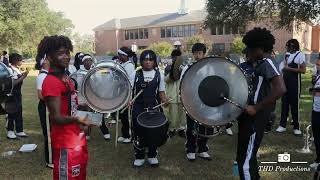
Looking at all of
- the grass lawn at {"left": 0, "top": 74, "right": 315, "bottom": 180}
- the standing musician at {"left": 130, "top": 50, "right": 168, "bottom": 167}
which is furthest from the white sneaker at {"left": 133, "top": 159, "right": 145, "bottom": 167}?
the grass lawn at {"left": 0, "top": 74, "right": 315, "bottom": 180}

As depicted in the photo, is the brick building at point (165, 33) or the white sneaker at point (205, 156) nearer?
the white sneaker at point (205, 156)

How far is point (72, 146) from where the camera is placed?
3633 mm

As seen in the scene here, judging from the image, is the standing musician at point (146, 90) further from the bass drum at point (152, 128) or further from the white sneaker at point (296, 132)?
the white sneaker at point (296, 132)

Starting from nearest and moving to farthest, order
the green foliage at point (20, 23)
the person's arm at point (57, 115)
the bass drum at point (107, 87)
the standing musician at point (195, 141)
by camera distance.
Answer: the person's arm at point (57, 115) → the bass drum at point (107, 87) → the standing musician at point (195, 141) → the green foliage at point (20, 23)

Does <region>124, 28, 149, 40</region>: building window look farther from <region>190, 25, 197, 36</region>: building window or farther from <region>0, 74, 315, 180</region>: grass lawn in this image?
<region>0, 74, 315, 180</region>: grass lawn

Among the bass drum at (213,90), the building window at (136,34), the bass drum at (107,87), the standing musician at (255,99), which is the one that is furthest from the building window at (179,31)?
the standing musician at (255,99)

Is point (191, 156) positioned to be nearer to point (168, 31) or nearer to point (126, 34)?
point (168, 31)

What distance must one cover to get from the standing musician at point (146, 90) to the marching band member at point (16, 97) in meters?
2.77

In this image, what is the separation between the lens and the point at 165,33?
64.9 m

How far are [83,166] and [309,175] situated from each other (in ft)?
12.1

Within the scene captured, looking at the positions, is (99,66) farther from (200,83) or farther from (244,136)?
(244,136)

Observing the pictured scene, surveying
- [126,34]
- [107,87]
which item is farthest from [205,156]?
[126,34]

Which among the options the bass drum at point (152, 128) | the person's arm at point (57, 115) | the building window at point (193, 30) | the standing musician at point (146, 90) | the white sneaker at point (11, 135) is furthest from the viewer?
the building window at point (193, 30)

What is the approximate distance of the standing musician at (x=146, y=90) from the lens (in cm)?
632
